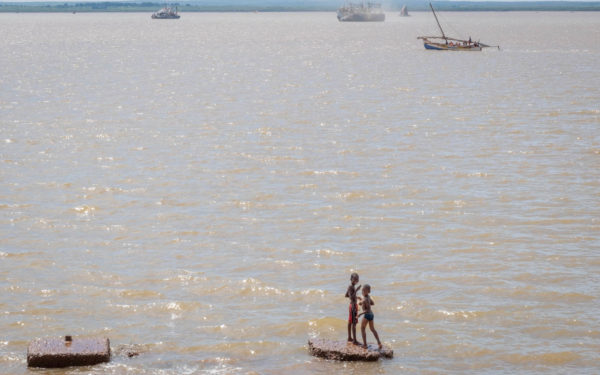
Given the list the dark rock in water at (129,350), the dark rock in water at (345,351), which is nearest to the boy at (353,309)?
the dark rock in water at (345,351)

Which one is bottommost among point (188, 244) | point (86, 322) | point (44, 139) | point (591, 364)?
point (591, 364)

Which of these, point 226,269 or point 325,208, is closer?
point 226,269

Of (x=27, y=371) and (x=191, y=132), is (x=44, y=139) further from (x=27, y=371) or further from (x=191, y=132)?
(x=27, y=371)

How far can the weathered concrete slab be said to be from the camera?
1683 cm

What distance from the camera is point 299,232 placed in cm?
2578

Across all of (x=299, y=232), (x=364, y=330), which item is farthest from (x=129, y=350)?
(x=299, y=232)

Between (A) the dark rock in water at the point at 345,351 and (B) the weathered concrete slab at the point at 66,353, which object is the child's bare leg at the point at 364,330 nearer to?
(A) the dark rock in water at the point at 345,351

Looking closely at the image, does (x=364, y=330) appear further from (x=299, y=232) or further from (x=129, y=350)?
(x=299, y=232)

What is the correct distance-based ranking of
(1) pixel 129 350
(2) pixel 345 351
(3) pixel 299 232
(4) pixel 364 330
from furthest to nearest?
(3) pixel 299 232
(1) pixel 129 350
(4) pixel 364 330
(2) pixel 345 351

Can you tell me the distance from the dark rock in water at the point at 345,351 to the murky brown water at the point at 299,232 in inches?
9.3

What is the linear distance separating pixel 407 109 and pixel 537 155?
16679 millimetres

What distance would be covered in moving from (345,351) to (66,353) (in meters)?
5.08

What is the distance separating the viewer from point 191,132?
4291 cm

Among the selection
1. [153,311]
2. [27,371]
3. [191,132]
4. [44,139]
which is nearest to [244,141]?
[191,132]
